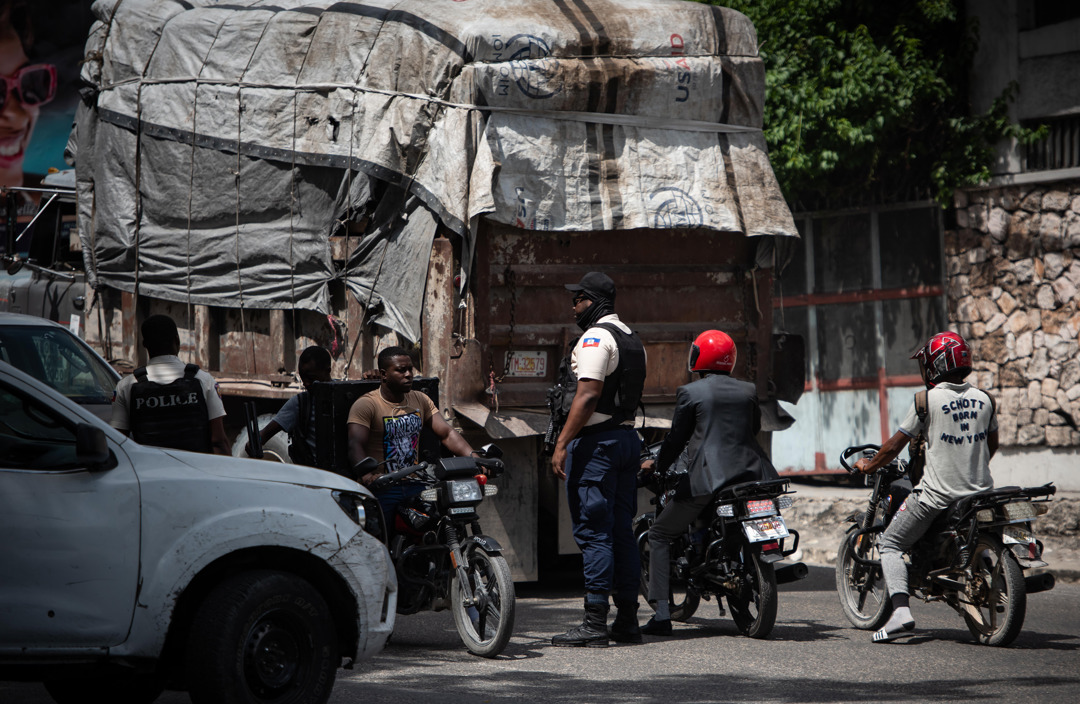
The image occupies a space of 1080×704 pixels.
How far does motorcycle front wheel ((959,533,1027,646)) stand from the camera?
6.61 meters

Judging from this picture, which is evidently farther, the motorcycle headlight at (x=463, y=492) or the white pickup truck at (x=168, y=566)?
the motorcycle headlight at (x=463, y=492)

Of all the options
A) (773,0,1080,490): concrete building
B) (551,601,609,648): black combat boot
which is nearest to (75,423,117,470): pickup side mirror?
(551,601,609,648): black combat boot

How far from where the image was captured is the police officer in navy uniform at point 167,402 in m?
6.00

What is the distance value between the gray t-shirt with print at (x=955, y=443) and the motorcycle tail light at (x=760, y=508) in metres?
0.84

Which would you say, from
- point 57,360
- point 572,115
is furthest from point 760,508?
point 57,360

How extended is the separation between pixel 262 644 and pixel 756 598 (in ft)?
10.3

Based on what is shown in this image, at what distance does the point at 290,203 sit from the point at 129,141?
193 centimetres

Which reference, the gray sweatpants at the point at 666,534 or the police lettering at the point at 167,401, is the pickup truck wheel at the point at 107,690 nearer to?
the police lettering at the point at 167,401

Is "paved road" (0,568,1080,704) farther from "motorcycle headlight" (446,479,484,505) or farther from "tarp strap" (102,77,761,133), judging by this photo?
"tarp strap" (102,77,761,133)

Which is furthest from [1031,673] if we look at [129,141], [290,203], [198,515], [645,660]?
[129,141]

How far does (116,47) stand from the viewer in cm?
1020

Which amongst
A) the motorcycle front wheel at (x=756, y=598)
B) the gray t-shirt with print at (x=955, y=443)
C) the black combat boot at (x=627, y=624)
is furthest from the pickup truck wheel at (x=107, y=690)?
the gray t-shirt with print at (x=955, y=443)

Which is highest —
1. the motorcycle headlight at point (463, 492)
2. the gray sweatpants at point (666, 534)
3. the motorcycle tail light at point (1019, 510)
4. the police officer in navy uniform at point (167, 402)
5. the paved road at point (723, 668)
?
the police officer in navy uniform at point (167, 402)

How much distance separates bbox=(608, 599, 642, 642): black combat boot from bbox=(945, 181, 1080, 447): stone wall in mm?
7629
